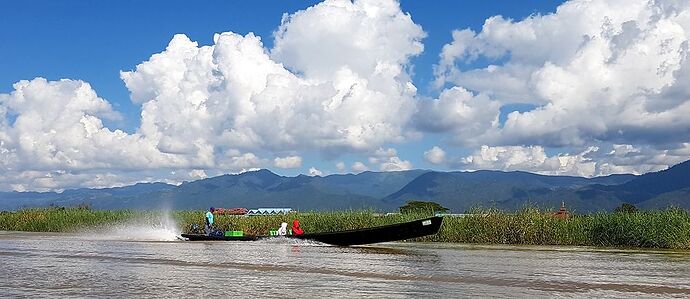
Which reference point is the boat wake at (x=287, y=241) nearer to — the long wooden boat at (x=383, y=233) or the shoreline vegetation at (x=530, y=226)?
the long wooden boat at (x=383, y=233)

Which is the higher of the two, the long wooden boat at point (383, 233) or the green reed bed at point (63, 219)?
the green reed bed at point (63, 219)

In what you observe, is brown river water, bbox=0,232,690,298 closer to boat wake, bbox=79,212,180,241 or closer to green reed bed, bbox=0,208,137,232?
boat wake, bbox=79,212,180,241

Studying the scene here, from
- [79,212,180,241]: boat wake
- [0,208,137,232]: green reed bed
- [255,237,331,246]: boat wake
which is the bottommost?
[255,237,331,246]: boat wake

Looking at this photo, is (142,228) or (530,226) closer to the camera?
(530,226)

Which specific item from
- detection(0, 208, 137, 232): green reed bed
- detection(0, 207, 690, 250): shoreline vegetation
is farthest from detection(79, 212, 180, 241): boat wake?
detection(0, 207, 690, 250): shoreline vegetation

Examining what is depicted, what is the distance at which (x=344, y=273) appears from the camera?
20.0 metres

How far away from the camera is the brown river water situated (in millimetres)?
16453

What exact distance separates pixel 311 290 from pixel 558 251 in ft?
50.9

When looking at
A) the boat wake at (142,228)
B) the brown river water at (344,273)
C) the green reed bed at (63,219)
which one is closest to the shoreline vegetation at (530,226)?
the boat wake at (142,228)

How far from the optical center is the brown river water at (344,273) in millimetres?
16453

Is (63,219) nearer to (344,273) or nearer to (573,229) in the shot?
(573,229)

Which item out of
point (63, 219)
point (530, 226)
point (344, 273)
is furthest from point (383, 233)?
point (63, 219)

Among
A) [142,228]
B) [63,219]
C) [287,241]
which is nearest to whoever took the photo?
[287,241]

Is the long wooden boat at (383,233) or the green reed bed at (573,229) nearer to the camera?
the long wooden boat at (383,233)
